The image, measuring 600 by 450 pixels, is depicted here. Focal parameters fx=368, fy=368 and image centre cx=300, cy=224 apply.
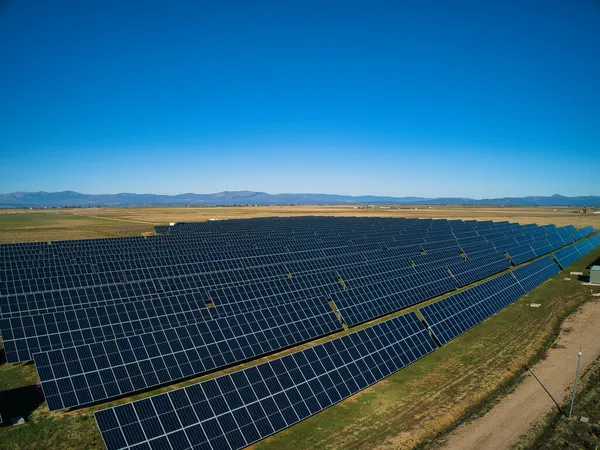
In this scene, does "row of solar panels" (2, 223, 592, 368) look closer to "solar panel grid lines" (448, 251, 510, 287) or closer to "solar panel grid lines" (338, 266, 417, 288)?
"solar panel grid lines" (338, 266, 417, 288)

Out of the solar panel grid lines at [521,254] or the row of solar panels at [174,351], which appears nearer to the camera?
the row of solar panels at [174,351]

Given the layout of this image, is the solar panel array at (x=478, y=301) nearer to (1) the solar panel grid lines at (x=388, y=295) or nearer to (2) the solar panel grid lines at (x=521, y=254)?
(1) the solar panel grid lines at (x=388, y=295)

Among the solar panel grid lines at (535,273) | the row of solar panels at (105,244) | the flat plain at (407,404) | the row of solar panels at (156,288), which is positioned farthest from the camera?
the row of solar panels at (105,244)

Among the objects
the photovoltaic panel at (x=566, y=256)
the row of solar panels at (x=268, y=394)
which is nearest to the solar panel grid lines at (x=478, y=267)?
the photovoltaic panel at (x=566, y=256)

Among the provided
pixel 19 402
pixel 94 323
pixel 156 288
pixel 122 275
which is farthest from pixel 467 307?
pixel 122 275

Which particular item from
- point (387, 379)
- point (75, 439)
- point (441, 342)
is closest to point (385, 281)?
point (441, 342)

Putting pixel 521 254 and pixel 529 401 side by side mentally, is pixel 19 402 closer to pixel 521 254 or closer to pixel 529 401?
pixel 529 401

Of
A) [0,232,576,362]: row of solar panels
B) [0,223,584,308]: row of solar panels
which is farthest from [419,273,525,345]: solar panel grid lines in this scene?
[0,223,584,308]: row of solar panels
